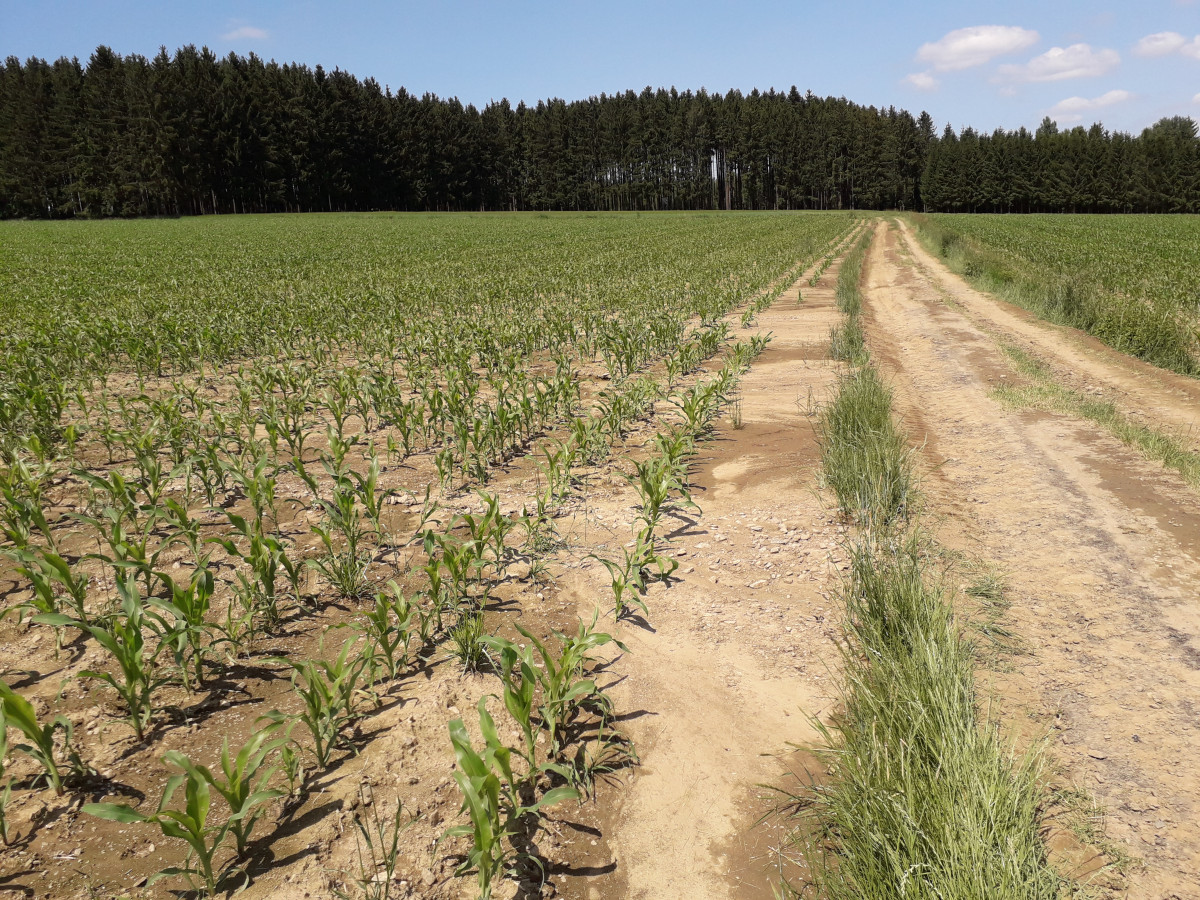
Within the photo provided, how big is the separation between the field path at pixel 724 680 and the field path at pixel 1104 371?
4.87 metres

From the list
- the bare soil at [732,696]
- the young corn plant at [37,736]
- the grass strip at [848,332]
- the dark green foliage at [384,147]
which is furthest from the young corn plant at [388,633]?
the dark green foliage at [384,147]

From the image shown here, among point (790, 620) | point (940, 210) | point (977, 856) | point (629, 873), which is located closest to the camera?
point (977, 856)

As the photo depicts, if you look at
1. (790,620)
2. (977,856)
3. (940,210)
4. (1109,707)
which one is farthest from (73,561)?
(940,210)

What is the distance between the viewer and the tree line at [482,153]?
6900 centimetres

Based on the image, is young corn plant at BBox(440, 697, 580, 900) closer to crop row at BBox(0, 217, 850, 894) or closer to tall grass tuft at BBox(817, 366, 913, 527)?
crop row at BBox(0, 217, 850, 894)

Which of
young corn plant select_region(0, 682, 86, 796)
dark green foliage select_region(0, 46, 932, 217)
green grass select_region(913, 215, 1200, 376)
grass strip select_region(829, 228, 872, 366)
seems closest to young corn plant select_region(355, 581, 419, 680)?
young corn plant select_region(0, 682, 86, 796)

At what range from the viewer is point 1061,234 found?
3597cm

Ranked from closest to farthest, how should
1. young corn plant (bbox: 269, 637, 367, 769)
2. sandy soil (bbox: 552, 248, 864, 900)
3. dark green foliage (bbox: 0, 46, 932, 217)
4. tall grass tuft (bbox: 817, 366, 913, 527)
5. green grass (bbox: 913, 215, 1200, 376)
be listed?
sandy soil (bbox: 552, 248, 864, 900)
young corn plant (bbox: 269, 637, 367, 769)
tall grass tuft (bbox: 817, 366, 913, 527)
green grass (bbox: 913, 215, 1200, 376)
dark green foliage (bbox: 0, 46, 932, 217)

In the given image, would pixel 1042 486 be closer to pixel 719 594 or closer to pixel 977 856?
pixel 719 594

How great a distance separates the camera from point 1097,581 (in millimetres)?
3947

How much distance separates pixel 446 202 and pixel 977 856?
100.0m

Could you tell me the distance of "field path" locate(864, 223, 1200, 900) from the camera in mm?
2482

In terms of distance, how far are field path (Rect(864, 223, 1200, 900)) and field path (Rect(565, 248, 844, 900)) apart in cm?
100

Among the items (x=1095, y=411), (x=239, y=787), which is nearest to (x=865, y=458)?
(x=1095, y=411)
